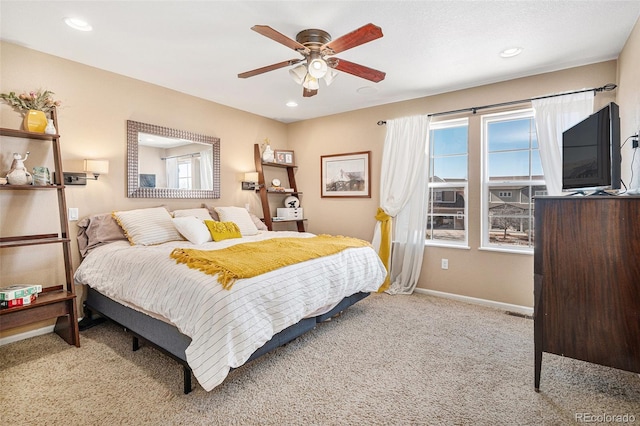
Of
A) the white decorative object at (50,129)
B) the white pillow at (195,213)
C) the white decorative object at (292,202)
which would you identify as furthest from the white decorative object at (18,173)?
the white decorative object at (292,202)

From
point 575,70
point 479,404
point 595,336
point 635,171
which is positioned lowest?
point 479,404

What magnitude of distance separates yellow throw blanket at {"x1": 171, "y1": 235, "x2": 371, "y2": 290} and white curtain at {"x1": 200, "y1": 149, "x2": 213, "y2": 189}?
156 centimetres

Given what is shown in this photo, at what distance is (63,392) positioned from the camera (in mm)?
1907

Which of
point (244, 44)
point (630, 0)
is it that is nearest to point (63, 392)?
point (244, 44)

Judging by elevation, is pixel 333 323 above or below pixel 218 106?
below

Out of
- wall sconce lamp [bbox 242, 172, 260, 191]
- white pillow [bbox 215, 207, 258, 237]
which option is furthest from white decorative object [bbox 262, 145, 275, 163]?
white pillow [bbox 215, 207, 258, 237]

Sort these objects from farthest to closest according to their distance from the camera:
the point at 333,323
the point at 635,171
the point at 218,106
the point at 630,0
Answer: the point at 218,106, the point at 333,323, the point at 635,171, the point at 630,0

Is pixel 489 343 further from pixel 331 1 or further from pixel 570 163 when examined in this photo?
pixel 331 1

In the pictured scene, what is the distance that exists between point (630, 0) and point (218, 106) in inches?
161

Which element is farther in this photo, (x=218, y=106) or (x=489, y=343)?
(x=218, y=106)

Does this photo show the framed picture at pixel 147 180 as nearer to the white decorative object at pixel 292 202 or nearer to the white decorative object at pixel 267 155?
the white decorative object at pixel 267 155

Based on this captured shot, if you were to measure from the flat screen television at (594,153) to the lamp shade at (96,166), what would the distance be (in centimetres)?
397

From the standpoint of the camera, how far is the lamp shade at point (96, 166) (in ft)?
9.48

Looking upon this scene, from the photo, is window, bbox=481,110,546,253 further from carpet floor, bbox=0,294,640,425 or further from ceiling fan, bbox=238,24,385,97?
ceiling fan, bbox=238,24,385,97
